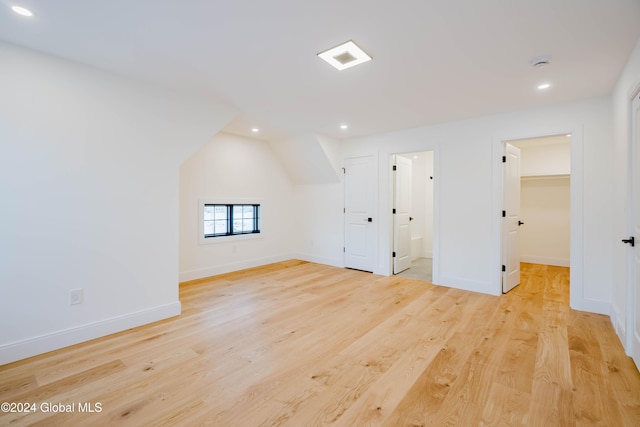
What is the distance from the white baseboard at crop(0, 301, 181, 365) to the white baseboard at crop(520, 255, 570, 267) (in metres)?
6.44

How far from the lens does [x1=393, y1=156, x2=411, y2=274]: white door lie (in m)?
4.90

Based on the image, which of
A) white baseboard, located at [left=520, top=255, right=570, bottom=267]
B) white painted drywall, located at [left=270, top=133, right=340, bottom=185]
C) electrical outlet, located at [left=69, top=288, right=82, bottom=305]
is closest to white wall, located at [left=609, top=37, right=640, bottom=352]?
white baseboard, located at [left=520, top=255, right=570, bottom=267]

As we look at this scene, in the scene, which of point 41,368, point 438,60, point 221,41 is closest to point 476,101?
point 438,60

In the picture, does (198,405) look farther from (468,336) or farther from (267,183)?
(267,183)

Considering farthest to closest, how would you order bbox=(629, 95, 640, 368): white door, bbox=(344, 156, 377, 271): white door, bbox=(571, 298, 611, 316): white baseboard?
bbox=(344, 156, 377, 271): white door
bbox=(571, 298, 611, 316): white baseboard
bbox=(629, 95, 640, 368): white door

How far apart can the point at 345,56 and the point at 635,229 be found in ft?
8.55

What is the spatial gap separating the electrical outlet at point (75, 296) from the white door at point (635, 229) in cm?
444

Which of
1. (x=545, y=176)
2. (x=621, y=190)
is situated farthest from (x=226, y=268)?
(x=545, y=176)

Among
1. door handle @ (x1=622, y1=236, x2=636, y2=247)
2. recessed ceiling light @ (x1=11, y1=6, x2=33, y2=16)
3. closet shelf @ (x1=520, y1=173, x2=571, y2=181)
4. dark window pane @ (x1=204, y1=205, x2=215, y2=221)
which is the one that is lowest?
door handle @ (x1=622, y1=236, x2=636, y2=247)

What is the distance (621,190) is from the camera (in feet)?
8.52

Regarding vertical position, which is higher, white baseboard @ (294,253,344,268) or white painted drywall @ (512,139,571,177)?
white painted drywall @ (512,139,571,177)

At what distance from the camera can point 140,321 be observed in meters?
2.86

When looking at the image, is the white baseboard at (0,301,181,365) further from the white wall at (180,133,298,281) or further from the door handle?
the door handle

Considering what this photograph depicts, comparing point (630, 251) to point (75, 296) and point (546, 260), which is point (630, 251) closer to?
point (546, 260)
